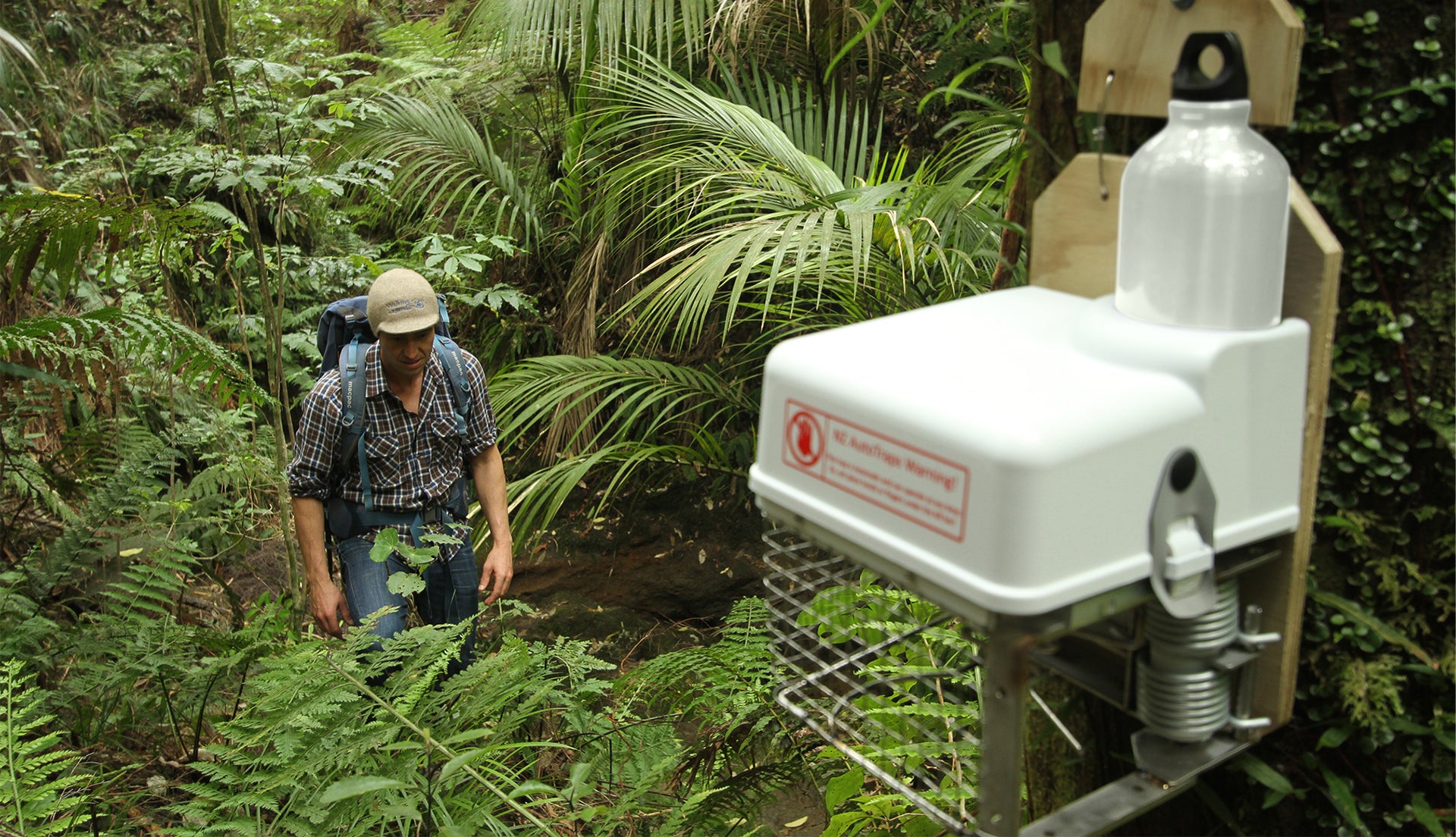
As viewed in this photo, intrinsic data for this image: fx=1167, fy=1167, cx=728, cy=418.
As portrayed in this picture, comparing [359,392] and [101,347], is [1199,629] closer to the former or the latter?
[359,392]

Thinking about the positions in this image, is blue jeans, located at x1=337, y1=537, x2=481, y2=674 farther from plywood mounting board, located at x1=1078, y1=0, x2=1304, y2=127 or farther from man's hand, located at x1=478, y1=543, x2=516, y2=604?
plywood mounting board, located at x1=1078, y1=0, x2=1304, y2=127

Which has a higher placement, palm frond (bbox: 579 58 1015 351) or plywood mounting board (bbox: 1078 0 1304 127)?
plywood mounting board (bbox: 1078 0 1304 127)

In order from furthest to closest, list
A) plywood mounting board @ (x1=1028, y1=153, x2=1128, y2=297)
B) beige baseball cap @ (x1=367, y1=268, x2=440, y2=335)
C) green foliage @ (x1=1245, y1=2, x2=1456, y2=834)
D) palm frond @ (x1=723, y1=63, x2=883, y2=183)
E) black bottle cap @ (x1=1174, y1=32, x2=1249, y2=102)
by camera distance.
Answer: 1. palm frond @ (x1=723, y1=63, x2=883, y2=183)
2. beige baseball cap @ (x1=367, y1=268, x2=440, y2=335)
3. plywood mounting board @ (x1=1028, y1=153, x2=1128, y2=297)
4. green foliage @ (x1=1245, y1=2, x2=1456, y2=834)
5. black bottle cap @ (x1=1174, y1=32, x2=1249, y2=102)

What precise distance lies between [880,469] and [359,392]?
265 centimetres

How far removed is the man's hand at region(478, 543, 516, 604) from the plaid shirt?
11.0 inches

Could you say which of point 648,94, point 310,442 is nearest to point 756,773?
point 310,442

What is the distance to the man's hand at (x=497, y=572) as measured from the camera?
379 centimetres

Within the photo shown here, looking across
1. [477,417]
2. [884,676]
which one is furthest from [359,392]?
[884,676]

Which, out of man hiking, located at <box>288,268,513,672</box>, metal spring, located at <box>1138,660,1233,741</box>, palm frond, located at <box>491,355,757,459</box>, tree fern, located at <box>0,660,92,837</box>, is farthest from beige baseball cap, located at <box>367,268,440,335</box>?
metal spring, located at <box>1138,660,1233,741</box>

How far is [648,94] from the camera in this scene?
4.88 m

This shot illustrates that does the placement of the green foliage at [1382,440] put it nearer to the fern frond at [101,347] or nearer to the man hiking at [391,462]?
the man hiking at [391,462]

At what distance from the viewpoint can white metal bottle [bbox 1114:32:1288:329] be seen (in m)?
1.13

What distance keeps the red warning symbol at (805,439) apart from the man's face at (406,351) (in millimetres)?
2379

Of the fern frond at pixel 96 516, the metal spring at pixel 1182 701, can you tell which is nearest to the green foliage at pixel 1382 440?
the metal spring at pixel 1182 701
